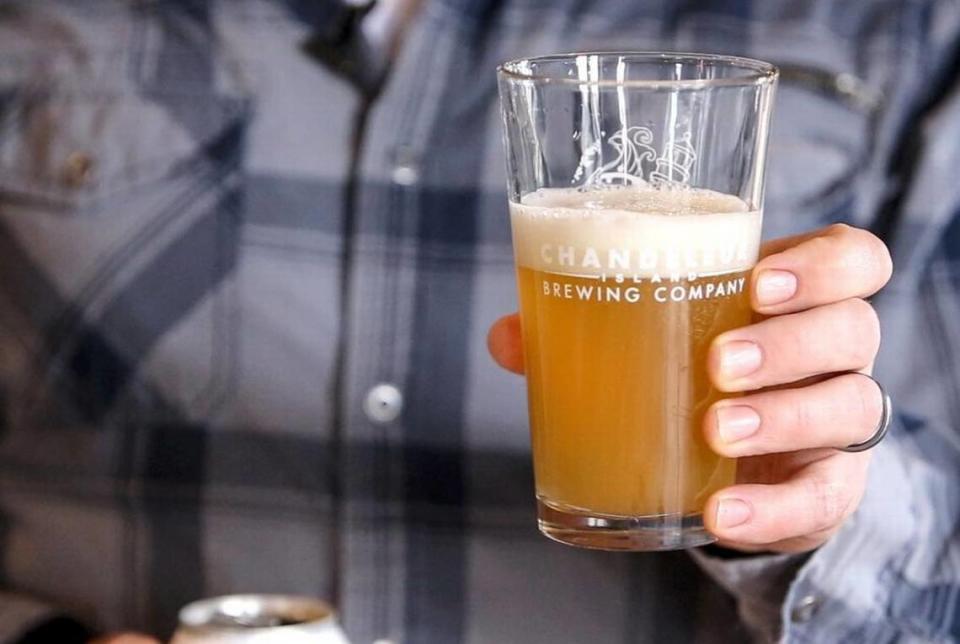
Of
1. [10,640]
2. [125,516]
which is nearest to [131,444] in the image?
[125,516]

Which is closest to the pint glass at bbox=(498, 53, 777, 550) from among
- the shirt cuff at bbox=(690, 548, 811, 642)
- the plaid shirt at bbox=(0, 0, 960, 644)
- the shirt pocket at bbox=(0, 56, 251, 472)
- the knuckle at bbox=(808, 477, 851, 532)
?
the knuckle at bbox=(808, 477, 851, 532)

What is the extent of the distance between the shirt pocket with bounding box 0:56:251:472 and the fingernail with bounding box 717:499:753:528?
28.7 inches

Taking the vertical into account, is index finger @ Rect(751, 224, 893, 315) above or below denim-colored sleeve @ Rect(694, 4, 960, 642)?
above

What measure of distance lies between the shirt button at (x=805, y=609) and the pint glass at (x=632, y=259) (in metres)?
0.33

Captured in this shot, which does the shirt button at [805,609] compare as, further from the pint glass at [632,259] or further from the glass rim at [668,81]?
the glass rim at [668,81]

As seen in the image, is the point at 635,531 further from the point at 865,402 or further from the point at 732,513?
the point at 865,402

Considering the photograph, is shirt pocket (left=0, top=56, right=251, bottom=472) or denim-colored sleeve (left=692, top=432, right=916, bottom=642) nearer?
denim-colored sleeve (left=692, top=432, right=916, bottom=642)

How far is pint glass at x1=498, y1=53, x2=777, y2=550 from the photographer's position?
81cm

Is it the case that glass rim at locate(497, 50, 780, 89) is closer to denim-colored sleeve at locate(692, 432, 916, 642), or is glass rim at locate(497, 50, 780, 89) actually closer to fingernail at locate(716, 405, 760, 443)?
fingernail at locate(716, 405, 760, 443)

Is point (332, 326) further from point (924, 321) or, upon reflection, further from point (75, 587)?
point (924, 321)

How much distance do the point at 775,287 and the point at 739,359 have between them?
0.06m

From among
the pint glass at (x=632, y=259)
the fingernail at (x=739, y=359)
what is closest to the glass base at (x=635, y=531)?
the pint glass at (x=632, y=259)

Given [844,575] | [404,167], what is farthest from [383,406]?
[844,575]

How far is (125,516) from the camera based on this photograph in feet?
4.84
